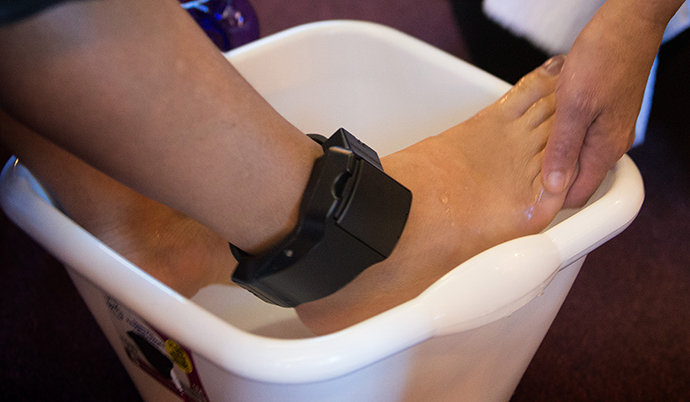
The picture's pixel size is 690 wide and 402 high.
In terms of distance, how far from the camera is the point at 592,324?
34.1 inches

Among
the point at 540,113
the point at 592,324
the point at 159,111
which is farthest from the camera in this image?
the point at 592,324

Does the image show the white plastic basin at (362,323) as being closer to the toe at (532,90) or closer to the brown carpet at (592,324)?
the toe at (532,90)

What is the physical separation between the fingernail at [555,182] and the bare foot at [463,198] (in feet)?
0.03

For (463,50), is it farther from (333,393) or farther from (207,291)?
(333,393)

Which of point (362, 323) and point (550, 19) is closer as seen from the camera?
point (362, 323)

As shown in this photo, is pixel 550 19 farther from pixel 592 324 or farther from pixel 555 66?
pixel 592 324

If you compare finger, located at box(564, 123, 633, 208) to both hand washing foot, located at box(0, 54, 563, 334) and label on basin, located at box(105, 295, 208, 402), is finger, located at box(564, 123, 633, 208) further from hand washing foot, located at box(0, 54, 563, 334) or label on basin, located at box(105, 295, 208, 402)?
label on basin, located at box(105, 295, 208, 402)

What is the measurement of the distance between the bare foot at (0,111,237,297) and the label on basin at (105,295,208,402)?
0.06 meters

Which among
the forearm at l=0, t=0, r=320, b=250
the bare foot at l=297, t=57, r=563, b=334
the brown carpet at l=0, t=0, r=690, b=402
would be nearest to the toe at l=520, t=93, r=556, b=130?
the bare foot at l=297, t=57, r=563, b=334

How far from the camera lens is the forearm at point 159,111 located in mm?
280

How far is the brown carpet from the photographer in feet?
2.55

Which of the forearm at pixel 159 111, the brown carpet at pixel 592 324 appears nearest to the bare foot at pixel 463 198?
the forearm at pixel 159 111

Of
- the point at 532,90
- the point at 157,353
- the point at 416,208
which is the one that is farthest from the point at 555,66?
the point at 157,353

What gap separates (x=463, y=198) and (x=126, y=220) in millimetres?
341
